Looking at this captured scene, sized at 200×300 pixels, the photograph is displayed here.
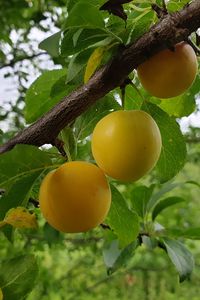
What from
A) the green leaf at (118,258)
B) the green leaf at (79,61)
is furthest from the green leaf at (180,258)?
the green leaf at (79,61)

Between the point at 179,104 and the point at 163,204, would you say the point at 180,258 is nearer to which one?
the point at 163,204

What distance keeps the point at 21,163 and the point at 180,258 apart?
2.34ft

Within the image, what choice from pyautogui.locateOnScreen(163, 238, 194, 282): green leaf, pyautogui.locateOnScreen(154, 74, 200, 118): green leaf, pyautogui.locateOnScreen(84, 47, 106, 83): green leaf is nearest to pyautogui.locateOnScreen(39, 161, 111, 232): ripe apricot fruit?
pyautogui.locateOnScreen(84, 47, 106, 83): green leaf

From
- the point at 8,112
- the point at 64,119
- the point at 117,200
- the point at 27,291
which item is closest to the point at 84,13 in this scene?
the point at 64,119

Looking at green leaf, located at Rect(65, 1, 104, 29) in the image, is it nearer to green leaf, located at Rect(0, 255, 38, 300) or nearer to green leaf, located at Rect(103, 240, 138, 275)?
green leaf, located at Rect(0, 255, 38, 300)

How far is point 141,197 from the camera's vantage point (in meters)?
1.50

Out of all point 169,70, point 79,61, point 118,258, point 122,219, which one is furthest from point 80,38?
point 118,258

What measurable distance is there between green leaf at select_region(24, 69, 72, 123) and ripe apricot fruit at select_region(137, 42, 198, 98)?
32 centimetres

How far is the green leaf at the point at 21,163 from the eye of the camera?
2.34 ft

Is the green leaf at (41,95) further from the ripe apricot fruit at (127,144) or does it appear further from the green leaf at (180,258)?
the green leaf at (180,258)

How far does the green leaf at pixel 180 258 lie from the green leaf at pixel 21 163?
→ 61cm

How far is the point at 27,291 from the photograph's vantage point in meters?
0.83

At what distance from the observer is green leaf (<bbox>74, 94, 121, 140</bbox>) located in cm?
93

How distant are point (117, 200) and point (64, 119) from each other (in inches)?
10.0
